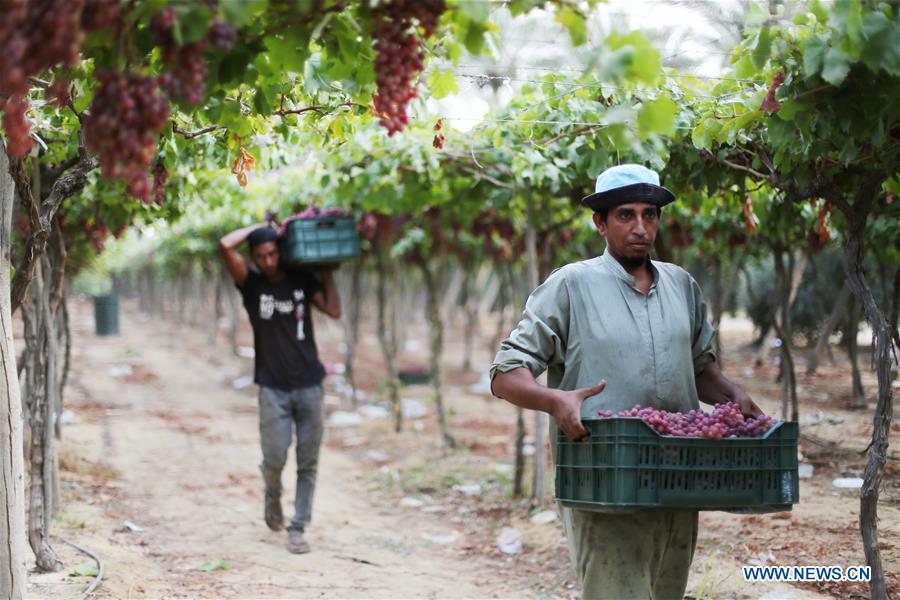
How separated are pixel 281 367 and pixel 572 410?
3889mm

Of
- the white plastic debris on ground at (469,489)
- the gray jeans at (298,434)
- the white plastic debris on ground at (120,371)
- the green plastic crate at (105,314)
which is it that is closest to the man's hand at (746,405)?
the gray jeans at (298,434)

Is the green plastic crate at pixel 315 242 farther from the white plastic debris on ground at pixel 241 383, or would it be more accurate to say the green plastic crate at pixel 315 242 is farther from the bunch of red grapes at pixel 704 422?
the white plastic debris on ground at pixel 241 383

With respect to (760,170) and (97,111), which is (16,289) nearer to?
(97,111)

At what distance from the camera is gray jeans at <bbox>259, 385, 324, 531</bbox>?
21.0ft

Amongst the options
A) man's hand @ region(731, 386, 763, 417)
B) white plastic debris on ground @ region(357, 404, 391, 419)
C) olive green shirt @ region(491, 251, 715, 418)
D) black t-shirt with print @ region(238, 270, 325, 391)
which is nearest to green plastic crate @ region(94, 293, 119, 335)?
white plastic debris on ground @ region(357, 404, 391, 419)

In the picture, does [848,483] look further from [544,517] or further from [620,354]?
[620,354]

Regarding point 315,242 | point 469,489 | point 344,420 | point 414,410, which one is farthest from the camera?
point 414,410

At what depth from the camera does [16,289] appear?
416 cm

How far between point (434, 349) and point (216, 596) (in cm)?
651

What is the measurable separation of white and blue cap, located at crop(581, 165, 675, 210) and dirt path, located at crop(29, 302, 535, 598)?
321cm

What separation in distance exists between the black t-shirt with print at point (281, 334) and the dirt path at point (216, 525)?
4.17ft

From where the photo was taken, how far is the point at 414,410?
14.0m

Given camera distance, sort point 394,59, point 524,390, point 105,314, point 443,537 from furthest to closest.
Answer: point 105,314 < point 443,537 < point 524,390 < point 394,59

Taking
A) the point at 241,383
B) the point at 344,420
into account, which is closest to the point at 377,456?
the point at 344,420
